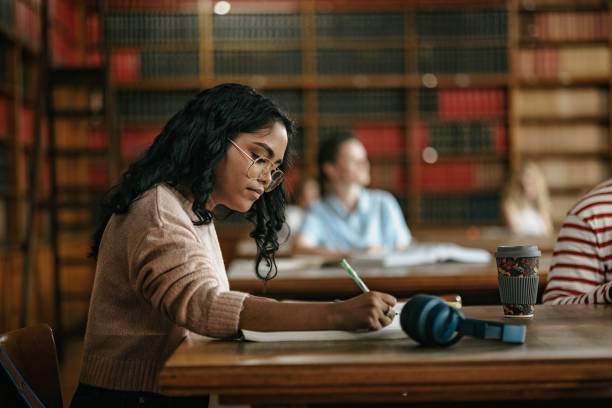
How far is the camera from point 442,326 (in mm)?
878

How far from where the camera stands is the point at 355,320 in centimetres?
93

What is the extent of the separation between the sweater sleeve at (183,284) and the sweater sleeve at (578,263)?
708mm

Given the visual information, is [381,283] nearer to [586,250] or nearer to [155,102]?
[586,250]

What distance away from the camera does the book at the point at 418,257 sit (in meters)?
2.08

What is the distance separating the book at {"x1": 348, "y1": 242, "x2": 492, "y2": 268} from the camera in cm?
208

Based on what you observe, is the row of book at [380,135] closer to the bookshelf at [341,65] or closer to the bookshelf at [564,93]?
the bookshelf at [341,65]

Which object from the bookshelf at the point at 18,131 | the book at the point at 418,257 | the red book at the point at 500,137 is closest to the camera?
the book at the point at 418,257

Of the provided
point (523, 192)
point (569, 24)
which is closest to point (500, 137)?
point (523, 192)

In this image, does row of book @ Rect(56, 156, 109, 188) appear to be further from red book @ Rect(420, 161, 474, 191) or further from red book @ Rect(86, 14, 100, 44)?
red book @ Rect(420, 161, 474, 191)

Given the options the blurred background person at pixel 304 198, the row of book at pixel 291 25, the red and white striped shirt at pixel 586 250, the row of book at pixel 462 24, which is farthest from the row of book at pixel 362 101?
the red and white striped shirt at pixel 586 250

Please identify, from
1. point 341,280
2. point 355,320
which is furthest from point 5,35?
point 355,320

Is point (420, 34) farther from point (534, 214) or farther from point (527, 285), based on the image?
point (527, 285)

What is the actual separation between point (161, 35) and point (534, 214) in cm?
325

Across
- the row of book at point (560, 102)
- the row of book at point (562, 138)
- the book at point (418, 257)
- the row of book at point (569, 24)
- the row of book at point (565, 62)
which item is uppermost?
the row of book at point (569, 24)
